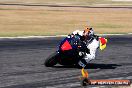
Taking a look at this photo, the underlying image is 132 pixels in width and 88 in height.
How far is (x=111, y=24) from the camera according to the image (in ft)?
140

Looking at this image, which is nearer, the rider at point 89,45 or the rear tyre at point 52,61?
the rider at point 89,45

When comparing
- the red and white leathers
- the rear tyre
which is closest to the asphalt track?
the rear tyre

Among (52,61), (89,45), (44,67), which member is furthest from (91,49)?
(44,67)

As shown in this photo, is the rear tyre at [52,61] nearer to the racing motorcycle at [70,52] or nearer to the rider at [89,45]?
the racing motorcycle at [70,52]

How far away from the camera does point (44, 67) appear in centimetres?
1802

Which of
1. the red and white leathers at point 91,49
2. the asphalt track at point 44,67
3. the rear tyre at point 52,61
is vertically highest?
the red and white leathers at point 91,49

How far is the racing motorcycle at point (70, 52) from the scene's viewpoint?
17766 mm

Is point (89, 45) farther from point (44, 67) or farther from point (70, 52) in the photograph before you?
point (44, 67)

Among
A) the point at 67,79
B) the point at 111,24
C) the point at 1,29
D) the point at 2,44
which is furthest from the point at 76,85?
the point at 111,24

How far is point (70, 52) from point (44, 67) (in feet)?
3.94

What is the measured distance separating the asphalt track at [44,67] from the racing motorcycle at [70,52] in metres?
0.29

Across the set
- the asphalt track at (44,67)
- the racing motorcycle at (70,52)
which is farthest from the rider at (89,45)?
the asphalt track at (44,67)

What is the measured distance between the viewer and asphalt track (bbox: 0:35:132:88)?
1486 cm

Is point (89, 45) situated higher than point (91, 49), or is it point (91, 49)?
point (89, 45)
